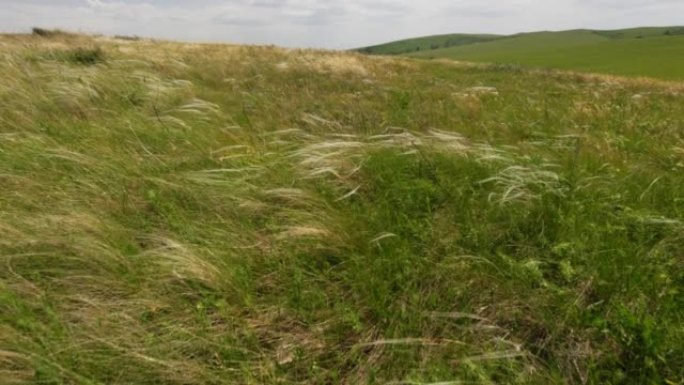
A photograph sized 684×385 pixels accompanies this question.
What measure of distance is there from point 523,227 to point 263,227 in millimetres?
1667

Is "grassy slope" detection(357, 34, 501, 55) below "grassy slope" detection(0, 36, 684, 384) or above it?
above

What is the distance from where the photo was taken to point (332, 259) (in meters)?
2.54

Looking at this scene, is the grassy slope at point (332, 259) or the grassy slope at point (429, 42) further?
the grassy slope at point (429, 42)

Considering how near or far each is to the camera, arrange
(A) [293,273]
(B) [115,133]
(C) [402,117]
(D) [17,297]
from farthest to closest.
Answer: (C) [402,117], (B) [115,133], (A) [293,273], (D) [17,297]

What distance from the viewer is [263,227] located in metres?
2.86

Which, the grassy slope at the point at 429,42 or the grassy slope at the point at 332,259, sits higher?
the grassy slope at the point at 429,42

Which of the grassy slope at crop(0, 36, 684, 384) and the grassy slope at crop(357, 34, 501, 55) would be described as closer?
the grassy slope at crop(0, 36, 684, 384)

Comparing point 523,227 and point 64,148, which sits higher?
point 64,148

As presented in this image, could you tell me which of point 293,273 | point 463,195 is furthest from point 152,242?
point 463,195

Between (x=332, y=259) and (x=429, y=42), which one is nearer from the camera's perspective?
(x=332, y=259)

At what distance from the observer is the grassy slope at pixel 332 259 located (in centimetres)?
181

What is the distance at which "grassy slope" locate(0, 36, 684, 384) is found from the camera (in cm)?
181

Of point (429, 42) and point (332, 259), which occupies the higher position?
point (429, 42)

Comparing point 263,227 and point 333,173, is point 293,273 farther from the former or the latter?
point 333,173
